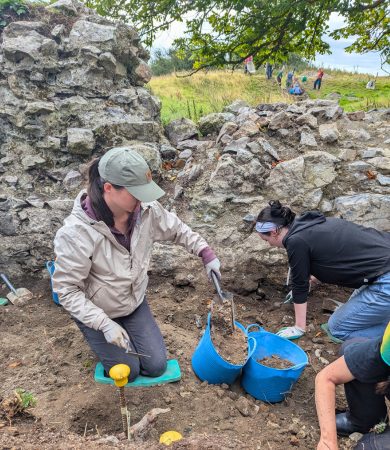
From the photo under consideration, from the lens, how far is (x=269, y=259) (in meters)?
4.05

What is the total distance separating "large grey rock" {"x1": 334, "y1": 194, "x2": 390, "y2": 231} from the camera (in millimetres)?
4121

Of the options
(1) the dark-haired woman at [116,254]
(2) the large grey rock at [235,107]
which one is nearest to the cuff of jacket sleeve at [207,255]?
(1) the dark-haired woman at [116,254]

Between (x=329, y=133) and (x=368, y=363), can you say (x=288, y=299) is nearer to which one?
(x=368, y=363)

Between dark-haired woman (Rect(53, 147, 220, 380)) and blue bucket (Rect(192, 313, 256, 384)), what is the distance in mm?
266

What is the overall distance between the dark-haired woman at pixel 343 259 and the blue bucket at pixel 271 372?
1.62ft

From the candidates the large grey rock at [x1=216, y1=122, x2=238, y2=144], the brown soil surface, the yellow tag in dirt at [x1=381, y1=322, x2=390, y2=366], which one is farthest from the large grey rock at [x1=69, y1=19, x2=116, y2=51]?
the yellow tag in dirt at [x1=381, y1=322, x2=390, y2=366]

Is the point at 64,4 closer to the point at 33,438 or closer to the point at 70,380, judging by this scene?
the point at 70,380

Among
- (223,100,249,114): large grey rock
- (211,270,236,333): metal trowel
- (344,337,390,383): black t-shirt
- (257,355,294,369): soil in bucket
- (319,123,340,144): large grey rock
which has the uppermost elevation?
(223,100,249,114): large grey rock

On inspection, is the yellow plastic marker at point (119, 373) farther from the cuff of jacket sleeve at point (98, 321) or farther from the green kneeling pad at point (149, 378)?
the green kneeling pad at point (149, 378)

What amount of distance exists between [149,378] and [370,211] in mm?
2945

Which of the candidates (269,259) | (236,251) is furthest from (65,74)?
(269,259)

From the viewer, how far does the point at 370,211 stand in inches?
163

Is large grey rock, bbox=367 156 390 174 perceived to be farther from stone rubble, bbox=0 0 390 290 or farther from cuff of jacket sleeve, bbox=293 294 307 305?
cuff of jacket sleeve, bbox=293 294 307 305

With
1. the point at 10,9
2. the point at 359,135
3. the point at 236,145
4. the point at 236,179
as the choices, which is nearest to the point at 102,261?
the point at 236,179
